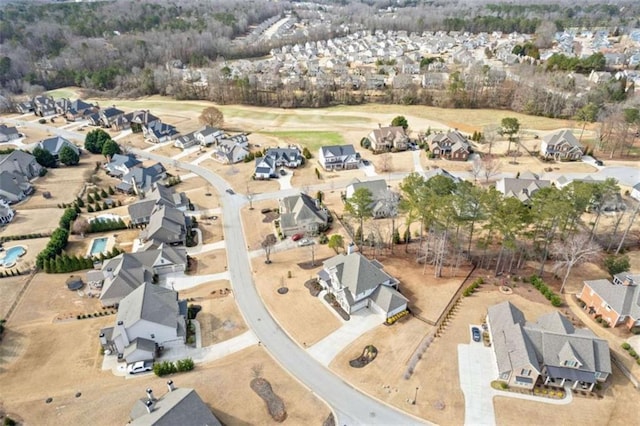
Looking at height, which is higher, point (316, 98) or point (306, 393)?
point (316, 98)

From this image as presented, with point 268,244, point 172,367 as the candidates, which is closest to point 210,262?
point 268,244

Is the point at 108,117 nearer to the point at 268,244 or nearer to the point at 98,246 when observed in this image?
the point at 98,246

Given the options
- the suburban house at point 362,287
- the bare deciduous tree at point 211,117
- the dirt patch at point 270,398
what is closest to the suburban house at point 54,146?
the bare deciduous tree at point 211,117

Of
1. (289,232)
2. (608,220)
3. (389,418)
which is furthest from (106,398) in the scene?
(608,220)

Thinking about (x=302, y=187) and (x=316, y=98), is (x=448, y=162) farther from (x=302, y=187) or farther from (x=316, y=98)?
(x=316, y=98)

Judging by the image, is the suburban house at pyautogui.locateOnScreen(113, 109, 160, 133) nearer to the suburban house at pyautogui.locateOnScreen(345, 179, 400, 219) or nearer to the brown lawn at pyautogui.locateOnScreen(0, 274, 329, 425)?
the suburban house at pyautogui.locateOnScreen(345, 179, 400, 219)
